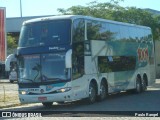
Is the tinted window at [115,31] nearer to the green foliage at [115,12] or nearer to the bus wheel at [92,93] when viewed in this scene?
the bus wheel at [92,93]

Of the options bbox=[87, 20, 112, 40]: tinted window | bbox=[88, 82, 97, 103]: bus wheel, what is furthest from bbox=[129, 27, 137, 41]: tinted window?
bbox=[88, 82, 97, 103]: bus wheel

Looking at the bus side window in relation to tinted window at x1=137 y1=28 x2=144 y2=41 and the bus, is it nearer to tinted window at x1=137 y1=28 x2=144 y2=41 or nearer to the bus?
the bus

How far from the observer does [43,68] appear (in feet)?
64.2

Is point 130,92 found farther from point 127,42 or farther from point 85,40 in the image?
point 85,40

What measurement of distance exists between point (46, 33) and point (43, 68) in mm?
1540

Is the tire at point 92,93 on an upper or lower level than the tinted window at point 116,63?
Result: lower

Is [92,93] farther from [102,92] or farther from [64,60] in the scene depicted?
[64,60]

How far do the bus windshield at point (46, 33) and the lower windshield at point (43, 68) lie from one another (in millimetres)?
615

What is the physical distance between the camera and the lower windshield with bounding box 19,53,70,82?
1936 centimetres

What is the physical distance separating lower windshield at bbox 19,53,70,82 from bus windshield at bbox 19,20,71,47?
61 cm

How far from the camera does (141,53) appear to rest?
28.9 metres

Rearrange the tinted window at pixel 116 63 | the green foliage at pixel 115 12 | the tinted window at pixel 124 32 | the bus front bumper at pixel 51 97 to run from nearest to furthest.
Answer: the bus front bumper at pixel 51 97 → the tinted window at pixel 116 63 → the tinted window at pixel 124 32 → the green foliage at pixel 115 12

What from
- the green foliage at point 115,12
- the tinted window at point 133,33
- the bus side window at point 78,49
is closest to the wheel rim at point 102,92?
the bus side window at point 78,49

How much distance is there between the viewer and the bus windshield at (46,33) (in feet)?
64.7
